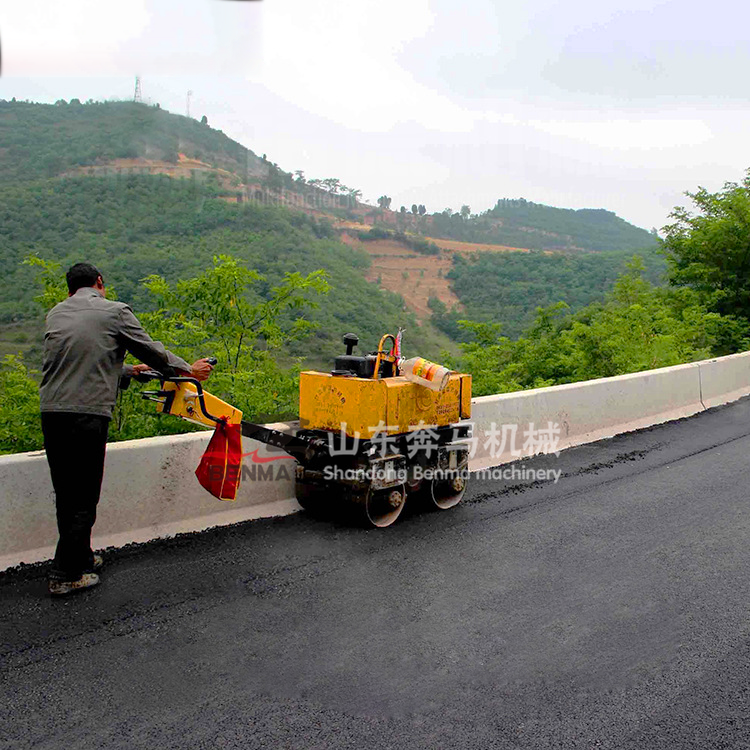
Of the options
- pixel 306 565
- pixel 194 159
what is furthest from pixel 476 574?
pixel 194 159

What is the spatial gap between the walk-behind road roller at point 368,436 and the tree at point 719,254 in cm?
1675

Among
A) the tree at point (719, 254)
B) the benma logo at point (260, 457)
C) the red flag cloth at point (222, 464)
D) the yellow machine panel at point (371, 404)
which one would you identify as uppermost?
the tree at point (719, 254)

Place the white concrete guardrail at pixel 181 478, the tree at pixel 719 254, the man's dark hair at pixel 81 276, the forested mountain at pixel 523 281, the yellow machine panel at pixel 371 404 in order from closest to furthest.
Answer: the man's dark hair at pixel 81 276, the white concrete guardrail at pixel 181 478, the yellow machine panel at pixel 371 404, the tree at pixel 719 254, the forested mountain at pixel 523 281

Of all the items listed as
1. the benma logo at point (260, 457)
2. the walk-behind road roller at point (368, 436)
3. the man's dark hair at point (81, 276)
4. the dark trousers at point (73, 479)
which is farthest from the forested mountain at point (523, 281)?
the dark trousers at point (73, 479)

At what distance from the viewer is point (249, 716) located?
3520 mm

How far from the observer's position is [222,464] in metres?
5.43

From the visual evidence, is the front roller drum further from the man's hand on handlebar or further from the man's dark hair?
the man's dark hair

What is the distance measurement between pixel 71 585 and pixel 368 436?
2446 mm

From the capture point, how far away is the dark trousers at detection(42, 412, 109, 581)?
15.5 ft

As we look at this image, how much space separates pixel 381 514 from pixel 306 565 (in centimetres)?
111

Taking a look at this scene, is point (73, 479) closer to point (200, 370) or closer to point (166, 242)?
point (200, 370)

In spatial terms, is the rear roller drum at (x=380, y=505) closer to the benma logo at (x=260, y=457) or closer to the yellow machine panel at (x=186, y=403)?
the benma logo at (x=260, y=457)

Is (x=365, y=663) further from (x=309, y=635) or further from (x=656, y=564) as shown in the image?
(x=656, y=564)

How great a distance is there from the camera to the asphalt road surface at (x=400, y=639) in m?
3.48
